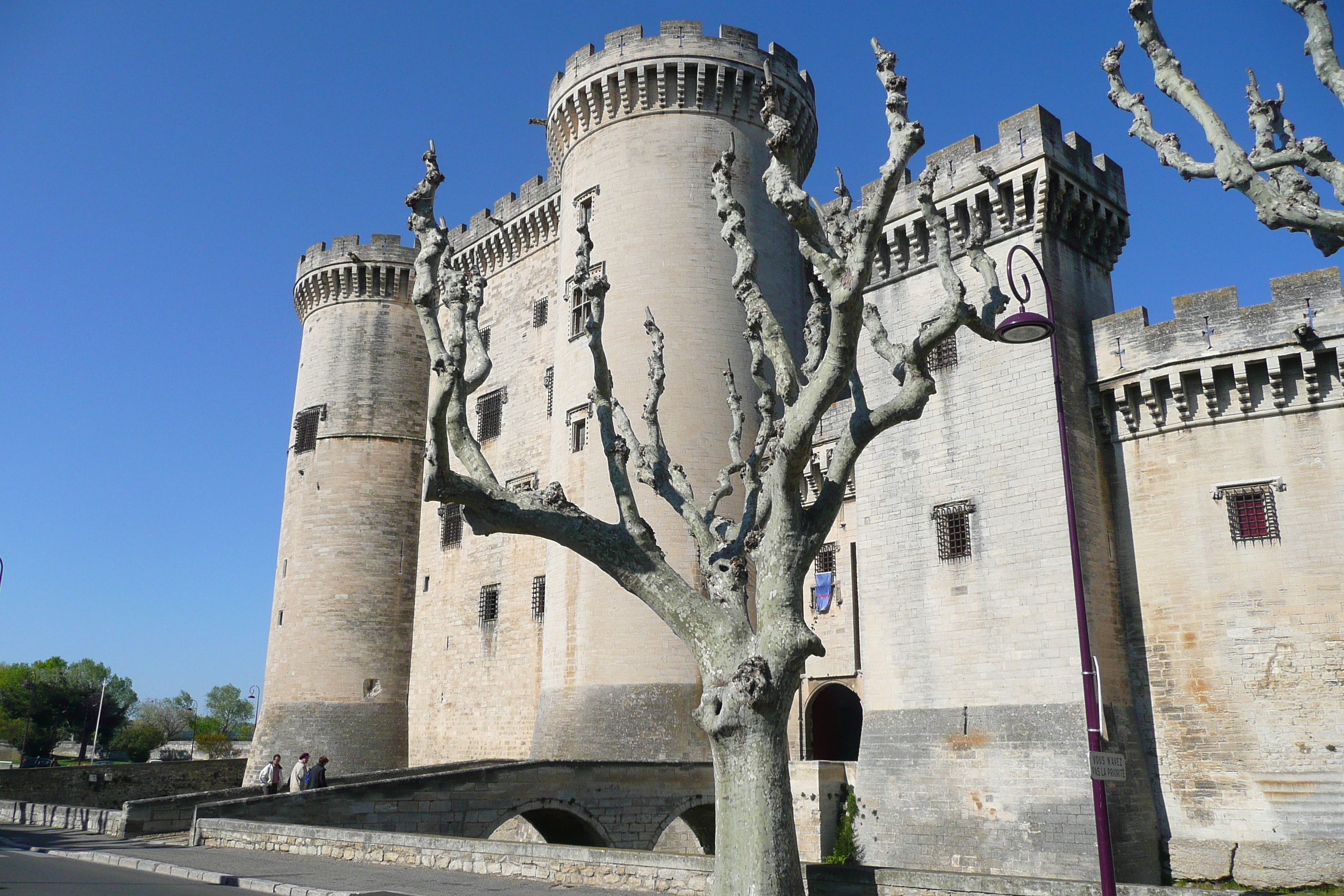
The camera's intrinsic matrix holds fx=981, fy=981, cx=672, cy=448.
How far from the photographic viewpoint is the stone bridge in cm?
1645

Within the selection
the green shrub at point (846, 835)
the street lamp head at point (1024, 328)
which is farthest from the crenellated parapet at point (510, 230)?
the street lamp head at point (1024, 328)

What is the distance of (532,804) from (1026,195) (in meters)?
13.9

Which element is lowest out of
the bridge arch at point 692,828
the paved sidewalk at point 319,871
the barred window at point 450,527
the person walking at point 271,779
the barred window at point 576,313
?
the bridge arch at point 692,828

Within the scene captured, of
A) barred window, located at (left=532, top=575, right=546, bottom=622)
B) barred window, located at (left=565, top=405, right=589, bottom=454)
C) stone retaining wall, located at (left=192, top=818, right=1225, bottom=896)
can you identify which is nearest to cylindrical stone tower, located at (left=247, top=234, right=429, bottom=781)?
barred window, located at (left=532, top=575, right=546, bottom=622)

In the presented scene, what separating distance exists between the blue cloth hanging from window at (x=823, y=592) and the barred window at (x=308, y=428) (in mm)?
17728

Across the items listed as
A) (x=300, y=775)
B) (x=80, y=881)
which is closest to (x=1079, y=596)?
(x=80, y=881)

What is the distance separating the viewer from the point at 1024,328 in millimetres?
10156

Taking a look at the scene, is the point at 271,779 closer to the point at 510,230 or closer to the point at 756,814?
the point at 756,814

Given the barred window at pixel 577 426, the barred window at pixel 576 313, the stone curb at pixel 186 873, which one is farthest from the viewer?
the barred window at pixel 576 313

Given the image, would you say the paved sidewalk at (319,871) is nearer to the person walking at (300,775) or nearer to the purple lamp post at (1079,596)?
the person walking at (300,775)

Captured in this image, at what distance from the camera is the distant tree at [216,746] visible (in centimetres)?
6012

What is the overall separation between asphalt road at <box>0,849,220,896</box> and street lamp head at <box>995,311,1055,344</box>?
398 inches

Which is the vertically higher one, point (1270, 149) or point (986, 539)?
point (1270, 149)

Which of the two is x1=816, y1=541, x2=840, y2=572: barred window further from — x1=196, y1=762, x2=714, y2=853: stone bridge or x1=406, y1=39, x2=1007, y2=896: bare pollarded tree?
x1=406, y1=39, x2=1007, y2=896: bare pollarded tree
